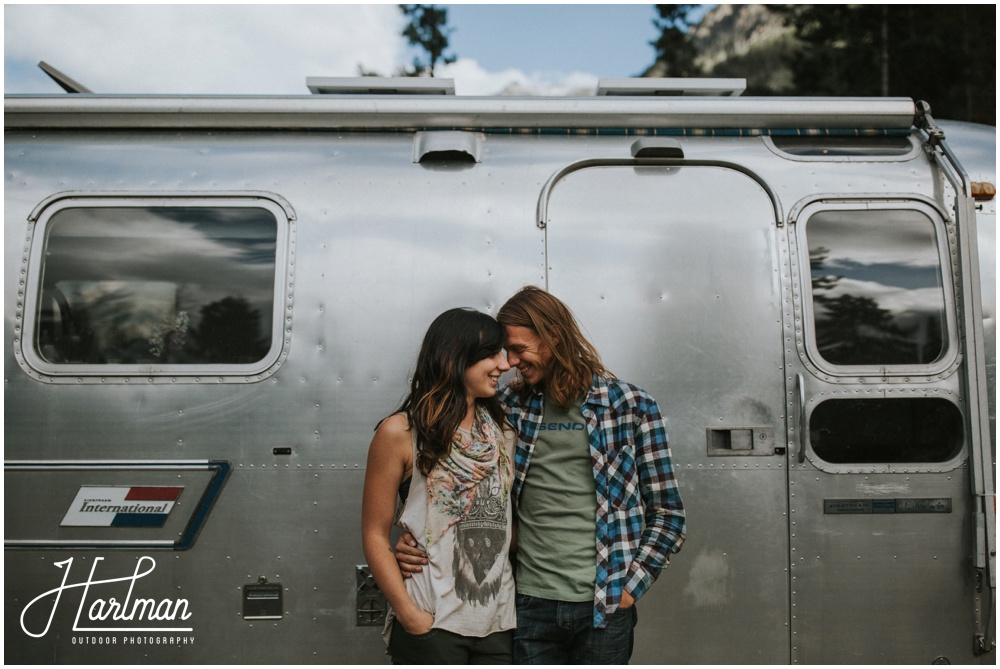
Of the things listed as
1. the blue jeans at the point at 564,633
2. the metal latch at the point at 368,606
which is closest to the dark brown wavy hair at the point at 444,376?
the blue jeans at the point at 564,633

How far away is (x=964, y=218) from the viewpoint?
9.89 ft

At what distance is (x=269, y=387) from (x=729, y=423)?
190cm

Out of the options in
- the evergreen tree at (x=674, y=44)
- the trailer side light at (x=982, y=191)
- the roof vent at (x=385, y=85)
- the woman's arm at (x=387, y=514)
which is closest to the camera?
the woman's arm at (x=387, y=514)

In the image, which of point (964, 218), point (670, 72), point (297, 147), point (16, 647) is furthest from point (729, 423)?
point (670, 72)

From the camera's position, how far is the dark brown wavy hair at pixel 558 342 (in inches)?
88.9

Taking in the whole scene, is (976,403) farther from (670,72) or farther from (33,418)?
(670,72)

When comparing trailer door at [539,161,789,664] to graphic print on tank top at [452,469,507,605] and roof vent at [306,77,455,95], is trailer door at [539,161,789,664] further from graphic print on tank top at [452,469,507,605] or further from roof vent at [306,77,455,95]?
graphic print on tank top at [452,469,507,605]

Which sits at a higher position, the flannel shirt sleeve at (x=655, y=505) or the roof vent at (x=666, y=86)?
the roof vent at (x=666, y=86)

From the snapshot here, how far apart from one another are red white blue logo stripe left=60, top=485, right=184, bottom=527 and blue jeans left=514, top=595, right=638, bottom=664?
1570 millimetres

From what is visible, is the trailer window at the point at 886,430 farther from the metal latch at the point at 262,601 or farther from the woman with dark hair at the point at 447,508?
the metal latch at the point at 262,601

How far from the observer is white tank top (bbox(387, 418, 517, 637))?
6.81ft

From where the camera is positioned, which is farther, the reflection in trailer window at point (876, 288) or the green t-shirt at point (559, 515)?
the reflection in trailer window at point (876, 288)

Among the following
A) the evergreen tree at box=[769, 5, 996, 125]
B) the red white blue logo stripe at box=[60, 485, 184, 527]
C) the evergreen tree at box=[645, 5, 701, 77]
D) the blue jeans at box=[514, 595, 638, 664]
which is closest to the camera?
the blue jeans at box=[514, 595, 638, 664]

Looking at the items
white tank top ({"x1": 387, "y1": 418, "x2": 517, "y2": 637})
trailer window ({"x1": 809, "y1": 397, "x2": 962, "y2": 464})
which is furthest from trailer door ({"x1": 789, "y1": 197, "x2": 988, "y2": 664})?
white tank top ({"x1": 387, "y1": 418, "x2": 517, "y2": 637})
